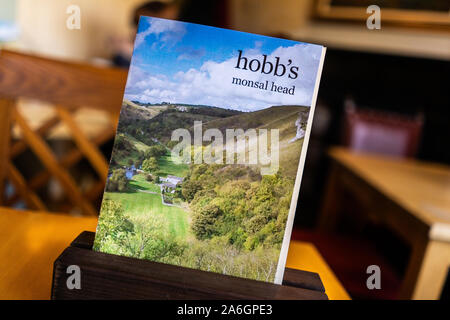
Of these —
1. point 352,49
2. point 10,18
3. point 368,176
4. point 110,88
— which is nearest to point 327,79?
point 352,49

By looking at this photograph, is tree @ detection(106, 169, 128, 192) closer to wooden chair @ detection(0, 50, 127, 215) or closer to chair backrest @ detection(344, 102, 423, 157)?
wooden chair @ detection(0, 50, 127, 215)

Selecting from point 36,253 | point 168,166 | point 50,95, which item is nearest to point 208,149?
point 168,166

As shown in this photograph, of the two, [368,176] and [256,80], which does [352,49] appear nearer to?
[368,176]

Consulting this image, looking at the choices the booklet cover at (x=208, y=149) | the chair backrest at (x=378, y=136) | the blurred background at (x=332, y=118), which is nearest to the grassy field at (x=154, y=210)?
the booklet cover at (x=208, y=149)

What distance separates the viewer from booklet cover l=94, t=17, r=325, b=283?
1.25 feet

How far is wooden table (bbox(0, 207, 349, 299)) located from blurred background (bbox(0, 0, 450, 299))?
1.06 feet

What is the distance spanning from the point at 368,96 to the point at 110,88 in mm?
2867

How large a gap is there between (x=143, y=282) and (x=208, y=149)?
0.14 m

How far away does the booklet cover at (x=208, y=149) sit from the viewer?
1.25ft

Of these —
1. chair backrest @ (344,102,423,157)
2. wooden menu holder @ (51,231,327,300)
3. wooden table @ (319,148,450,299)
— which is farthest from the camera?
chair backrest @ (344,102,423,157)

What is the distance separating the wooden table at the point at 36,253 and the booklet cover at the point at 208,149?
0.10m

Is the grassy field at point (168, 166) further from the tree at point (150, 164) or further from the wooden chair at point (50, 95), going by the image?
the wooden chair at point (50, 95)

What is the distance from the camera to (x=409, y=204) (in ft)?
3.82

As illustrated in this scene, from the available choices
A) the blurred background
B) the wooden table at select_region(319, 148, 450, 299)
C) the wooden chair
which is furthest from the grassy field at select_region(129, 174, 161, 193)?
the wooden table at select_region(319, 148, 450, 299)
